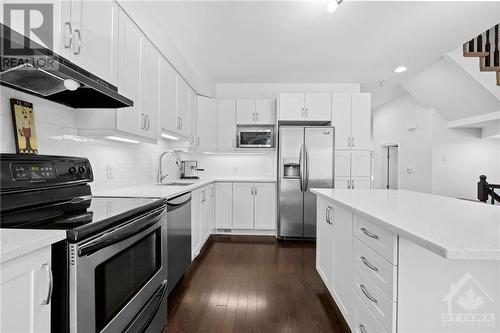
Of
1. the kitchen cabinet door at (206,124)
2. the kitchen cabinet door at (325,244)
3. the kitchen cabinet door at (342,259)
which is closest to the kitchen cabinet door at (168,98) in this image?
the kitchen cabinet door at (206,124)

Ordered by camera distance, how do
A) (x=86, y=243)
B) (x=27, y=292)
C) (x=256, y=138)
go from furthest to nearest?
(x=256, y=138) < (x=86, y=243) < (x=27, y=292)

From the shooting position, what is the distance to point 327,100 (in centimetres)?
401

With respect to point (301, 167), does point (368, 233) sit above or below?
below

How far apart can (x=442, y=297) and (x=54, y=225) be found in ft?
5.24

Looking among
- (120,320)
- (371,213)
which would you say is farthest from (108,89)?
(371,213)

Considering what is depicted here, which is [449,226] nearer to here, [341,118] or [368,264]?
[368,264]

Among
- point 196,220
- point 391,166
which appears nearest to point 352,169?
point 196,220

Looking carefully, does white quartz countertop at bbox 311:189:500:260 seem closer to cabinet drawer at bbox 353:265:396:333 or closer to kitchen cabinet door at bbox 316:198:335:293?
cabinet drawer at bbox 353:265:396:333

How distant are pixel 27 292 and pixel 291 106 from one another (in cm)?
381

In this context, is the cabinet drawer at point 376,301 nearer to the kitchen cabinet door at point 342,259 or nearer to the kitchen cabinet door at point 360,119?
the kitchen cabinet door at point 342,259

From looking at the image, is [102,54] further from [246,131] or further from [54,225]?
[246,131]

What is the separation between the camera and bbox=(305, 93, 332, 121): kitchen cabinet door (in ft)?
13.1

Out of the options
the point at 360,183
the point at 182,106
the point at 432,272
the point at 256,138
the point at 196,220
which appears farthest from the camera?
the point at 256,138

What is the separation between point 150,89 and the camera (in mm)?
2227
